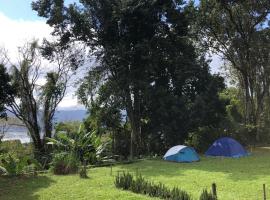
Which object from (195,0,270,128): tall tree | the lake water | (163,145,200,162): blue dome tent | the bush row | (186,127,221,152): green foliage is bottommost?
the bush row

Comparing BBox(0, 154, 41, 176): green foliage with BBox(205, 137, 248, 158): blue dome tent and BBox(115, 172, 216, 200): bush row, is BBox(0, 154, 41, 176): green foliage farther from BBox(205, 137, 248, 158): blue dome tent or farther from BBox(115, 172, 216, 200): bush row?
BBox(205, 137, 248, 158): blue dome tent

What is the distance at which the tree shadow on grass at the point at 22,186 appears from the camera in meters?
12.1

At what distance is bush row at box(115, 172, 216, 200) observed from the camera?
9888mm

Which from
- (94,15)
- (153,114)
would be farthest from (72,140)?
(94,15)

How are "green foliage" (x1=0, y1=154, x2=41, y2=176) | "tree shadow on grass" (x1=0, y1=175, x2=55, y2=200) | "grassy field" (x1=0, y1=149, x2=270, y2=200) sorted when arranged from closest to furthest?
"grassy field" (x1=0, y1=149, x2=270, y2=200) → "tree shadow on grass" (x1=0, y1=175, x2=55, y2=200) → "green foliage" (x1=0, y1=154, x2=41, y2=176)

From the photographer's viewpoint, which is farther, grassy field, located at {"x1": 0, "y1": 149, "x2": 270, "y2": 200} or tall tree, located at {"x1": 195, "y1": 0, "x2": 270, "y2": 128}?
tall tree, located at {"x1": 195, "y1": 0, "x2": 270, "y2": 128}

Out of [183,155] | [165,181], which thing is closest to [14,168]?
[165,181]

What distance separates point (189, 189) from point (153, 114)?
11.7 m

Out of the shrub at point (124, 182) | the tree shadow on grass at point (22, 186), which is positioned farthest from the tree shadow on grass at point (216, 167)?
the tree shadow on grass at point (22, 186)

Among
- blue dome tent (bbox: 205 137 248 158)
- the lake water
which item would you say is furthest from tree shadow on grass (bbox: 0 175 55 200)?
the lake water

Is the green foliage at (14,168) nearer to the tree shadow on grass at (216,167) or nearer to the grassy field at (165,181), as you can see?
the grassy field at (165,181)

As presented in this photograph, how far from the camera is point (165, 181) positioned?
14.0 m

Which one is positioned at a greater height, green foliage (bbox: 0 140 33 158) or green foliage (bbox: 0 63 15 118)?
green foliage (bbox: 0 63 15 118)

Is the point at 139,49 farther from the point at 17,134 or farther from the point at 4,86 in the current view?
the point at 17,134
